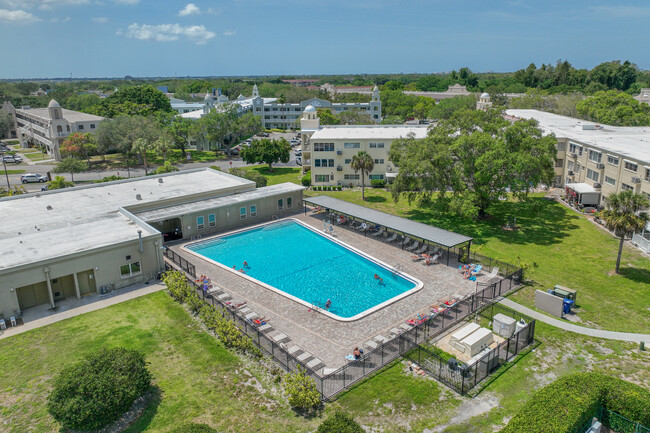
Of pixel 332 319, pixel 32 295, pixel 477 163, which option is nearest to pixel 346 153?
pixel 477 163

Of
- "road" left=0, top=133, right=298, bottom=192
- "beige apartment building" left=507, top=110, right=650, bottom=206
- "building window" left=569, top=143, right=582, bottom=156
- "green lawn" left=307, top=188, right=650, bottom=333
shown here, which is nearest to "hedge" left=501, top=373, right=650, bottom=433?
"green lawn" left=307, top=188, right=650, bottom=333

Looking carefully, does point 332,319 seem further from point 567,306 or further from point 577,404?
point 567,306

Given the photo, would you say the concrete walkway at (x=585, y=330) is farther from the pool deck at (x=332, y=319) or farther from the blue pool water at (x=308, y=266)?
the blue pool water at (x=308, y=266)

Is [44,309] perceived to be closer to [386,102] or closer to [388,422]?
[388,422]

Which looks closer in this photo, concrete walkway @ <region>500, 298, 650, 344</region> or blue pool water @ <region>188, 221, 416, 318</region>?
concrete walkway @ <region>500, 298, 650, 344</region>

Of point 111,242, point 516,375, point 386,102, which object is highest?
point 386,102

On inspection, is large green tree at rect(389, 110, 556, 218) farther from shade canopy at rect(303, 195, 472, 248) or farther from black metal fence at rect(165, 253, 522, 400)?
black metal fence at rect(165, 253, 522, 400)

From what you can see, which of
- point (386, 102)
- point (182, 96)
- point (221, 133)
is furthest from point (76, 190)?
point (182, 96)
